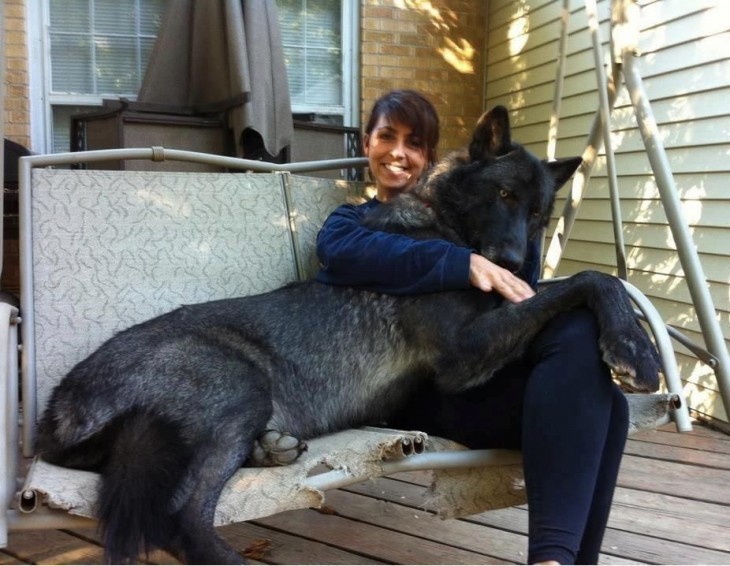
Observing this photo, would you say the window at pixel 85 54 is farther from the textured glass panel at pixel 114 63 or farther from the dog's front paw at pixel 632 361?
the dog's front paw at pixel 632 361

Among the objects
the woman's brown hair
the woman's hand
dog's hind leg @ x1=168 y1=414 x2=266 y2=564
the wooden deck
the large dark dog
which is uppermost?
the woman's brown hair

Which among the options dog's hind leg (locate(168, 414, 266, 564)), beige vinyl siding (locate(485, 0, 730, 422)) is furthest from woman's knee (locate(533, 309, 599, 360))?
beige vinyl siding (locate(485, 0, 730, 422))

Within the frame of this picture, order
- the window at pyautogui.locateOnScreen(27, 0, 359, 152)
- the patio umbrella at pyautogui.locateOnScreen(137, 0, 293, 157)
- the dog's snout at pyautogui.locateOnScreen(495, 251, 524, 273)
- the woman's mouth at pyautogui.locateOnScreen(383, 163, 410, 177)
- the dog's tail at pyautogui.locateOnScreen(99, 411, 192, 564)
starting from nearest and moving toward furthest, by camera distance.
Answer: the dog's tail at pyautogui.locateOnScreen(99, 411, 192, 564) < the dog's snout at pyautogui.locateOnScreen(495, 251, 524, 273) < the woman's mouth at pyautogui.locateOnScreen(383, 163, 410, 177) < the patio umbrella at pyautogui.locateOnScreen(137, 0, 293, 157) < the window at pyautogui.locateOnScreen(27, 0, 359, 152)

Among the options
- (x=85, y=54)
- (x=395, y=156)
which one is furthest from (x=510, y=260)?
(x=85, y=54)

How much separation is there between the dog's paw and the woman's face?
0.99 meters

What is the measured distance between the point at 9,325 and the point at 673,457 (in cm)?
252

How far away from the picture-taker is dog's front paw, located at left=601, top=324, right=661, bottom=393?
1.46 m

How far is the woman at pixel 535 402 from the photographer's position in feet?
4.75

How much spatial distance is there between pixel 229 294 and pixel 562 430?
48.6 inches

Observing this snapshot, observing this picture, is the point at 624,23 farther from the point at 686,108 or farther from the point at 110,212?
the point at 110,212

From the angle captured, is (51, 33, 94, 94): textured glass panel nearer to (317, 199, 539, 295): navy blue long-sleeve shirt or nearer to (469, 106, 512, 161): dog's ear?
(317, 199, 539, 295): navy blue long-sleeve shirt

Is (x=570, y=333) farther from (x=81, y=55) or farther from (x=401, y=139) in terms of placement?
(x=81, y=55)

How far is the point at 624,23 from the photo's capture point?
2533 millimetres

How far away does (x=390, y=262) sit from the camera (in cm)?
182
